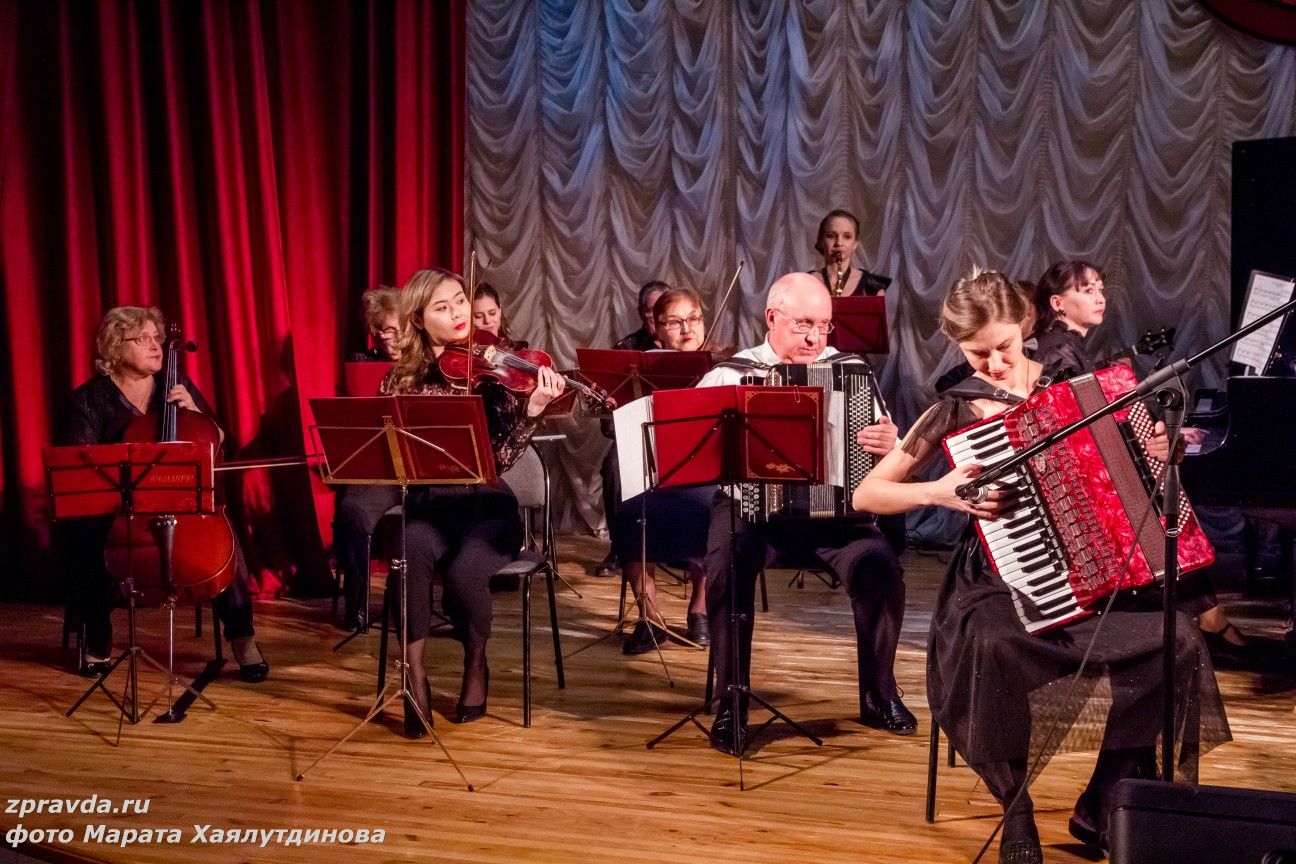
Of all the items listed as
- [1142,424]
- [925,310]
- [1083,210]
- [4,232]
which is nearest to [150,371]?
[4,232]

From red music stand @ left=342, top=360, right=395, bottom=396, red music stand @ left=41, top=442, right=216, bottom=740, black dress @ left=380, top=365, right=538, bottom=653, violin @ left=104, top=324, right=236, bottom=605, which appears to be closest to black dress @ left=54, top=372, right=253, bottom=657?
violin @ left=104, top=324, right=236, bottom=605

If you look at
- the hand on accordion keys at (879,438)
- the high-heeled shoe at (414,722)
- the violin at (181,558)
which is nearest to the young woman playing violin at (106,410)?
the violin at (181,558)

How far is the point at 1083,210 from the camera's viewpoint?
6867mm

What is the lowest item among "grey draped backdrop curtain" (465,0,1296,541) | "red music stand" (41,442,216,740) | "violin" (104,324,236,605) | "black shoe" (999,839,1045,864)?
"black shoe" (999,839,1045,864)

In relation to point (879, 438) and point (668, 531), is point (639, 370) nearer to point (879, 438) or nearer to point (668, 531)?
point (668, 531)

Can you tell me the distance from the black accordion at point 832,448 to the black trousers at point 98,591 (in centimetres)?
188

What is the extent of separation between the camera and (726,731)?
3.70m

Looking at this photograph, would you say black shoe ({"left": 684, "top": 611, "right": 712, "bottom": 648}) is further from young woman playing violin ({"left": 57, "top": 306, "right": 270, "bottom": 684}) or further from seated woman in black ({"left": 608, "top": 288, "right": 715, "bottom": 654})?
young woman playing violin ({"left": 57, "top": 306, "right": 270, "bottom": 684})

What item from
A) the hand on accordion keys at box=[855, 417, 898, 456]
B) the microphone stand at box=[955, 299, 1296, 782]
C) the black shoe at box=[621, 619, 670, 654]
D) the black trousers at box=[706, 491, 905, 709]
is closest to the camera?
the microphone stand at box=[955, 299, 1296, 782]

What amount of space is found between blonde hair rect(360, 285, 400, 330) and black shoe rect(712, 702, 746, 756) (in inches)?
112

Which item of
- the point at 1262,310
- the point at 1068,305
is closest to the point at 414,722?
the point at 1068,305

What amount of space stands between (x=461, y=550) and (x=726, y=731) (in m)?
0.98

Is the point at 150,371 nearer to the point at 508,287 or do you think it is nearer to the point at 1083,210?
the point at 508,287

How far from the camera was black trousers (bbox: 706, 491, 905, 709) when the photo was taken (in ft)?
12.4
